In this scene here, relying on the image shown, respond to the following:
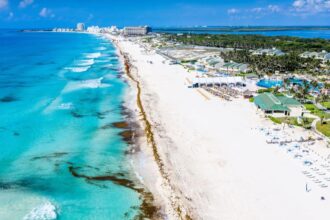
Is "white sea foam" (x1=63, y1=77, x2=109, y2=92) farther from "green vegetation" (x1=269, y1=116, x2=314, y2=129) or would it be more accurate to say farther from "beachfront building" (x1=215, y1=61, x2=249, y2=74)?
"green vegetation" (x1=269, y1=116, x2=314, y2=129)

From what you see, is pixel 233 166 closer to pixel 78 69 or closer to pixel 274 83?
pixel 274 83

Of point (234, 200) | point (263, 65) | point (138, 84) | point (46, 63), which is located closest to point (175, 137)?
point (234, 200)

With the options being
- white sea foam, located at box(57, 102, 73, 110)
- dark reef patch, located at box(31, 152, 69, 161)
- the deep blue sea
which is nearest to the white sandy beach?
the deep blue sea

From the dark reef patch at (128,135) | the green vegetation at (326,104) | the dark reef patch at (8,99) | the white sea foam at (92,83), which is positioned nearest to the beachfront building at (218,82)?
the green vegetation at (326,104)

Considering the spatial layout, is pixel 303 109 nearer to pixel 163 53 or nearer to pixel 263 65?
pixel 263 65

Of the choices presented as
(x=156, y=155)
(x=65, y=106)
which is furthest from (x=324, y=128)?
(x=65, y=106)

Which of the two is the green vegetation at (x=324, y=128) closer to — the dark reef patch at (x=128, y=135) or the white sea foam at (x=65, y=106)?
the dark reef patch at (x=128, y=135)
